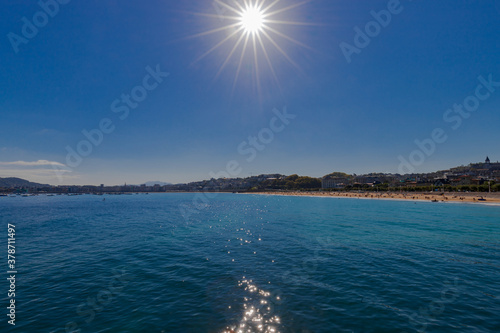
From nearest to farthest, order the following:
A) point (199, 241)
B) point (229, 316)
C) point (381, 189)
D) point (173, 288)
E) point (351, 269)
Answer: point (229, 316)
point (173, 288)
point (351, 269)
point (199, 241)
point (381, 189)

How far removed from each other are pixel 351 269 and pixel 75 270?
65.4 feet

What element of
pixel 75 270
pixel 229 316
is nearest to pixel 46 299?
pixel 75 270

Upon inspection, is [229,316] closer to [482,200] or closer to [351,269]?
[351,269]

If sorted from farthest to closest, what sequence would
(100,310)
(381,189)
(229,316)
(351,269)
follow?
(381,189), (351,269), (100,310), (229,316)

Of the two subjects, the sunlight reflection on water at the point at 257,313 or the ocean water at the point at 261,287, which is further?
the ocean water at the point at 261,287

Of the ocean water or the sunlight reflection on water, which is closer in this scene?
the sunlight reflection on water

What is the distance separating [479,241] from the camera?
945 inches

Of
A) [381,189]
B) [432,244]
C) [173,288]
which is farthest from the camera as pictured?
[381,189]

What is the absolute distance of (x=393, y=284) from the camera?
1331cm

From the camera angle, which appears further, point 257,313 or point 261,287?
point 261,287

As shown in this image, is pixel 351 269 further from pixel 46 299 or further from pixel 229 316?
pixel 46 299

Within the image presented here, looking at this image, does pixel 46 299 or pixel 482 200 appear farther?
pixel 482 200

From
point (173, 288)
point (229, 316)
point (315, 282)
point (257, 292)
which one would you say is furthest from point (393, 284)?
point (173, 288)

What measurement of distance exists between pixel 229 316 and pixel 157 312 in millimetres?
3451
